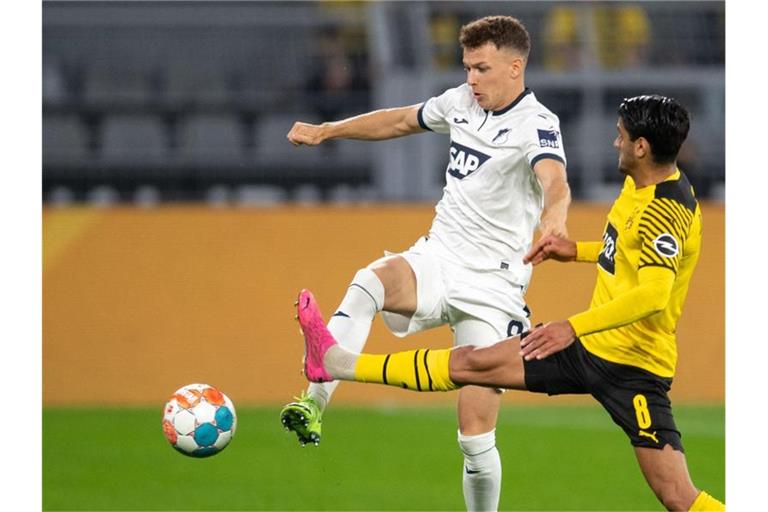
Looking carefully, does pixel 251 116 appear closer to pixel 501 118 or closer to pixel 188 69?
pixel 188 69

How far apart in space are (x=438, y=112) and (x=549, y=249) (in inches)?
48.8

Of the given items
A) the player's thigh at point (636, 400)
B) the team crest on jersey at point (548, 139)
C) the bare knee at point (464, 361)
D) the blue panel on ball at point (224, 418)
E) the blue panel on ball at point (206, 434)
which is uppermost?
the team crest on jersey at point (548, 139)

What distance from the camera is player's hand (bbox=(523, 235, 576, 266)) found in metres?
5.51

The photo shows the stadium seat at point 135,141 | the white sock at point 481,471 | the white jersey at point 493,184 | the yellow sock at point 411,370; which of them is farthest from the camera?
the stadium seat at point 135,141

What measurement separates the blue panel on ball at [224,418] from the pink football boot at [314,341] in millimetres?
694

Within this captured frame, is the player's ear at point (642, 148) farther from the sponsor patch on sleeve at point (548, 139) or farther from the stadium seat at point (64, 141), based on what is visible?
the stadium seat at point (64, 141)

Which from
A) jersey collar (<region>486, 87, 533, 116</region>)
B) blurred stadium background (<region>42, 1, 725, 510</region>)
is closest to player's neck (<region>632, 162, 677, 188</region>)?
jersey collar (<region>486, 87, 533, 116</region>)

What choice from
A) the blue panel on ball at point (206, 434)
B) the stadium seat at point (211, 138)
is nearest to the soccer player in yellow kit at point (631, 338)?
the blue panel on ball at point (206, 434)

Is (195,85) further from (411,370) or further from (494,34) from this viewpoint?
(411,370)

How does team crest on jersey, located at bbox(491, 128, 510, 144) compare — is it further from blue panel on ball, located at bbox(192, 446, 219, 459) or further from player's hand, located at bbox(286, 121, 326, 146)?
blue panel on ball, located at bbox(192, 446, 219, 459)

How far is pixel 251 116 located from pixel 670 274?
28.3 feet

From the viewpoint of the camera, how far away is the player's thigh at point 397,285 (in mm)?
6055

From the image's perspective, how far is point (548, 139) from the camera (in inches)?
238

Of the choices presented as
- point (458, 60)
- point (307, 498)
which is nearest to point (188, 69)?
point (458, 60)
